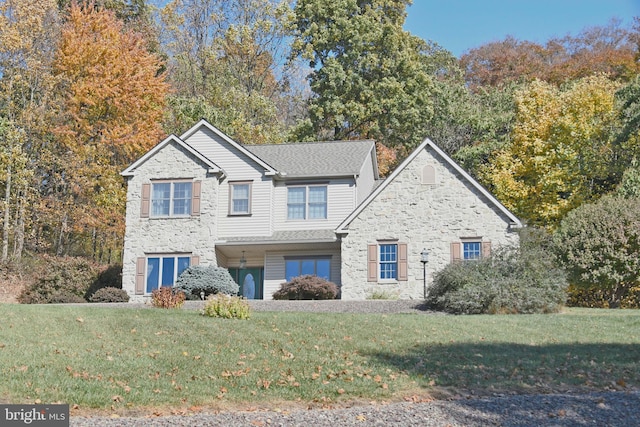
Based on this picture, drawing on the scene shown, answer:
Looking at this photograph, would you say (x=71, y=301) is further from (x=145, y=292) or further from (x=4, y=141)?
(x=4, y=141)

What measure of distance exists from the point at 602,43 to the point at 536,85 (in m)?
13.1

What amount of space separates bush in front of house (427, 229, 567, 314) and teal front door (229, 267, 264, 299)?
9133 mm

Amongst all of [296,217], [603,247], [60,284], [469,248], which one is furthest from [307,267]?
[603,247]

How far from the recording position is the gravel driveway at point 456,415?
31.4 feet

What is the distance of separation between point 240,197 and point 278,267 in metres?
2.99

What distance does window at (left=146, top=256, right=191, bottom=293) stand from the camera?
2900 centimetres

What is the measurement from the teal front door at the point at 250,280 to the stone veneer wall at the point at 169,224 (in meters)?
2.02

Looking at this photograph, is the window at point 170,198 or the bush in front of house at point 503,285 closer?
the bush in front of house at point 503,285

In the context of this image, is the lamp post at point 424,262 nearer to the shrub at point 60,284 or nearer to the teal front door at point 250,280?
the teal front door at point 250,280

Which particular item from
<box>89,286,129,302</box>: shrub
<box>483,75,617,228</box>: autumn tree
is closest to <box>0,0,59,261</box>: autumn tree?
<box>89,286,129,302</box>: shrub

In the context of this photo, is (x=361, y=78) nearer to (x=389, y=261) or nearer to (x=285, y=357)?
(x=389, y=261)

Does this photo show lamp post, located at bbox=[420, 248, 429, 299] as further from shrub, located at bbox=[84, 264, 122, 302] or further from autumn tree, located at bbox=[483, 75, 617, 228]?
shrub, located at bbox=[84, 264, 122, 302]

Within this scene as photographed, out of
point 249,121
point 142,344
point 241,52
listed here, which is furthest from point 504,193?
point 142,344

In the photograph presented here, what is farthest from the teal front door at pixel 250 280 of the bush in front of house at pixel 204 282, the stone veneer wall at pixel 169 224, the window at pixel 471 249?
the window at pixel 471 249
